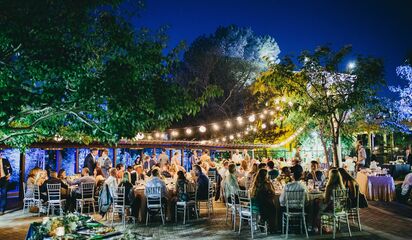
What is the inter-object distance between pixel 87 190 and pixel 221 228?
429 cm

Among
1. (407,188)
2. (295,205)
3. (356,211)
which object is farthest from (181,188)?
(407,188)

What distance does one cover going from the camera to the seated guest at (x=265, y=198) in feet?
25.3

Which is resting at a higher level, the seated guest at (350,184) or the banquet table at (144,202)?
the seated guest at (350,184)

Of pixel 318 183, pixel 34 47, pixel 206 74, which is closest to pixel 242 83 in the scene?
pixel 206 74

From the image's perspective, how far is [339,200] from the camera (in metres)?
7.48

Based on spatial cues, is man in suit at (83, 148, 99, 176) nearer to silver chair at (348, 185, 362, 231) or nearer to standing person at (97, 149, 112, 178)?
standing person at (97, 149, 112, 178)

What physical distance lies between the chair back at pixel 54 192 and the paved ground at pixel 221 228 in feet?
2.11

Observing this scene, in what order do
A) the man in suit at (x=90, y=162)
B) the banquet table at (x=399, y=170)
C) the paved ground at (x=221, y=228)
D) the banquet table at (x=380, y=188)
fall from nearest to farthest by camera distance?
the paved ground at (x=221, y=228) < the banquet table at (x=380, y=188) < the man in suit at (x=90, y=162) < the banquet table at (x=399, y=170)

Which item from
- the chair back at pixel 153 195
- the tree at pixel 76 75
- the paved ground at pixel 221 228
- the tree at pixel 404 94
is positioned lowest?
the paved ground at pixel 221 228

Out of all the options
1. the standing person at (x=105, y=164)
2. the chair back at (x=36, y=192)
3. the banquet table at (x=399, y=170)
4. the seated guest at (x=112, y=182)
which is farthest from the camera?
the banquet table at (x=399, y=170)

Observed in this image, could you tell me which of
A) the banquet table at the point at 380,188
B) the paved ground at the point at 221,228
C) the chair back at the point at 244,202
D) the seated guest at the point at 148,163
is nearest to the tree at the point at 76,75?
the paved ground at the point at 221,228

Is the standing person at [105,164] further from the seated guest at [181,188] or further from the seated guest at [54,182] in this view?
the seated guest at [181,188]

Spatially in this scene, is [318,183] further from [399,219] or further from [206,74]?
[206,74]

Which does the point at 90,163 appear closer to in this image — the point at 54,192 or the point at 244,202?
the point at 54,192
